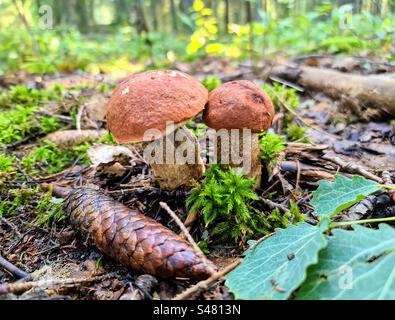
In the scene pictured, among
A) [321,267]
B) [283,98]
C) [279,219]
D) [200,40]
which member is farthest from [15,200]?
A: [200,40]

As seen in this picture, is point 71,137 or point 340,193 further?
point 71,137

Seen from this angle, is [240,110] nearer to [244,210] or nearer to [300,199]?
[244,210]

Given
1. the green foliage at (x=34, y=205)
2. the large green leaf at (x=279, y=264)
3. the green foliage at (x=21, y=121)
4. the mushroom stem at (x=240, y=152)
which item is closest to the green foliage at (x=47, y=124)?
the green foliage at (x=21, y=121)

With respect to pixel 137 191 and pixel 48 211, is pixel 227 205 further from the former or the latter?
pixel 48 211

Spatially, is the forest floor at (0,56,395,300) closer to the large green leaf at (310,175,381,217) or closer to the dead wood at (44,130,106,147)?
the dead wood at (44,130,106,147)

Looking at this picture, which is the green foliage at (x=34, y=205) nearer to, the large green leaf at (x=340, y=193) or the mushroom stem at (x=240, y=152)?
the mushroom stem at (x=240, y=152)

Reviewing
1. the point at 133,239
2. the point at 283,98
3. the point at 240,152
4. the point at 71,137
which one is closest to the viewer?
the point at 133,239
